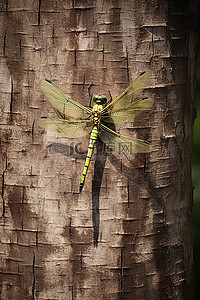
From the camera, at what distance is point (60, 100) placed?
1.63 meters

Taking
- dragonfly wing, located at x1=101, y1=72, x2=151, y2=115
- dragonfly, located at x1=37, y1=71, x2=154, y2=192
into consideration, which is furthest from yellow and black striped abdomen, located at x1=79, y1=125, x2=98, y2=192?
dragonfly wing, located at x1=101, y1=72, x2=151, y2=115

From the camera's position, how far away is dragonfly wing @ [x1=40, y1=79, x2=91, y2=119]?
1627 millimetres

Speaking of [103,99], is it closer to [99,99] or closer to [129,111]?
[99,99]

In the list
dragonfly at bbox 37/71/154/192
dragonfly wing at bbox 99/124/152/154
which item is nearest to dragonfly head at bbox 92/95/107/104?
dragonfly at bbox 37/71/154/192

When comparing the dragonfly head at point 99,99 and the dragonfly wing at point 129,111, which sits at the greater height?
the dragonfly head at point 99,99

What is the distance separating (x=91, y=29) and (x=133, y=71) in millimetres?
261

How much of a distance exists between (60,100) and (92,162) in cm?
32

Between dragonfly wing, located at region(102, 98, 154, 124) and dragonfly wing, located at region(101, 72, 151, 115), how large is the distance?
0.06 feet

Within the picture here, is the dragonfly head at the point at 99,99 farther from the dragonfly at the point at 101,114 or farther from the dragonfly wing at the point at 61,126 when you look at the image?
the dragonfly wing at the point at 61,126

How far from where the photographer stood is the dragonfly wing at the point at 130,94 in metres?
1.65

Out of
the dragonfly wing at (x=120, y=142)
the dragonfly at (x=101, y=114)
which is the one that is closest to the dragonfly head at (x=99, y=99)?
the dragonfly at (x=101, y=114)

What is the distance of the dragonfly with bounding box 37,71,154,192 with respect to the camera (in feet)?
5.39

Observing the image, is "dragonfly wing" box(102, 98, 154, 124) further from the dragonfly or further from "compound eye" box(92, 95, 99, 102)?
"compound eye" box(92, 95, 99, 102)

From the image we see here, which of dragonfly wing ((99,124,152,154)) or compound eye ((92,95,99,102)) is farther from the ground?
compound eye ((92,95,99,102))
